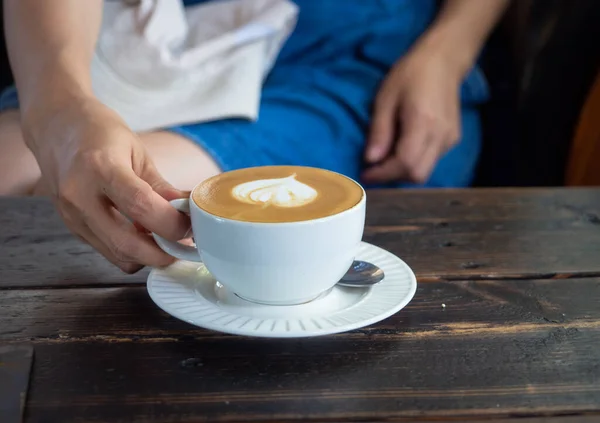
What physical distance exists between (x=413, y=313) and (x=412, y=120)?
0.60 m

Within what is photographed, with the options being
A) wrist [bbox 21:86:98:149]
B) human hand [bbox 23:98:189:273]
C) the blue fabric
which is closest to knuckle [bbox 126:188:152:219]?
human hand [bbox 23:98:189:273]

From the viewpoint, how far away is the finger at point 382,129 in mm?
1064

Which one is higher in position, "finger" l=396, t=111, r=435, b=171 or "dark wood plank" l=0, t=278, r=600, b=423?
"dark wood plank" l=0, t=278, r=600, b=423

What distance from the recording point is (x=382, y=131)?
107cm

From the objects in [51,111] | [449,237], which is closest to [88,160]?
[51,111]

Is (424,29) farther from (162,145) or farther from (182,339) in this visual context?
(182,339)

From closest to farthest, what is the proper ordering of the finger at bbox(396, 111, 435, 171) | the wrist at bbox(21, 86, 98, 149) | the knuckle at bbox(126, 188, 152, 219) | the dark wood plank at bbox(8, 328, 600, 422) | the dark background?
1. the dark wood plank at bbox(8, 328, 600, 422)
2. the knuckle at bbox(126, 188, 152, 219)
3. the wrist at bbox(21, 86, 98, 149)
4. the finger at bbox(396, 111, 435, 171)
5. the dark background

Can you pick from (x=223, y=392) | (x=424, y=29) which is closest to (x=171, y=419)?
(x=223, y=392)

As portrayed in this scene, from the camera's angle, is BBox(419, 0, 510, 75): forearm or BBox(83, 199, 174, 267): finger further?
BBox(419, 0, 510, 75): forearm

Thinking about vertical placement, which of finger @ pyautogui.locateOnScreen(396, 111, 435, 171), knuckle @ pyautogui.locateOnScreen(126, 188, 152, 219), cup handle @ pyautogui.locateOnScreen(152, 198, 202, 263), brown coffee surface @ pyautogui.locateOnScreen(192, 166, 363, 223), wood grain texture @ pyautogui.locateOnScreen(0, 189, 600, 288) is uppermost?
brown coffee surface @ pyautogui.locateOnScreen(192, 166, 363, 223)

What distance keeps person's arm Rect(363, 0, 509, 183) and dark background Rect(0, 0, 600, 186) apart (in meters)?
0.18

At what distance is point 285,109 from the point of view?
3.38 feet

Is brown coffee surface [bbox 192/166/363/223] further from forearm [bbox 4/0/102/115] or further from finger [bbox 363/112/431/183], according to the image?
finger [bbox 363/112/431/183]

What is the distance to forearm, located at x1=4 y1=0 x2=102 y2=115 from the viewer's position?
0.67m
